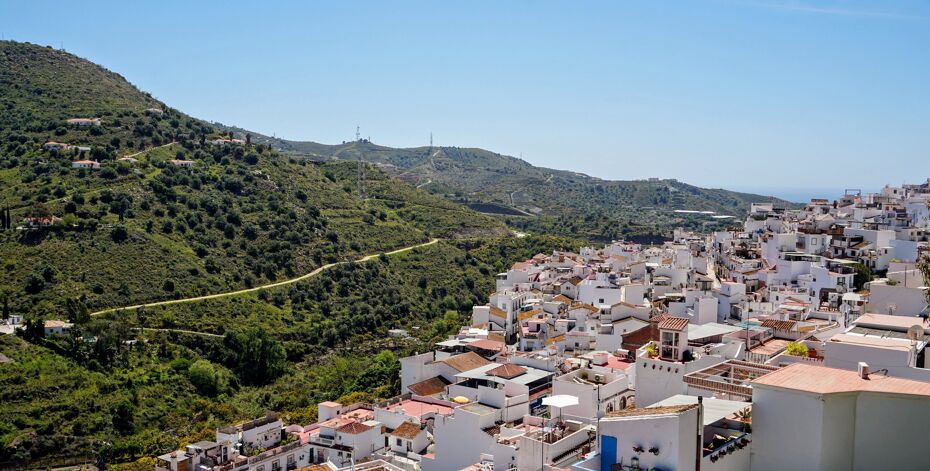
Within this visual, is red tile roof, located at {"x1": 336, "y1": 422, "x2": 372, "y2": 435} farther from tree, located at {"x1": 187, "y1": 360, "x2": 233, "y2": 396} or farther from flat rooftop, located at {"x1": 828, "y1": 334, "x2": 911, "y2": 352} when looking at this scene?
tree, located at {"x1": 187, "y1": 360, "x2": 233, "y2": 396}

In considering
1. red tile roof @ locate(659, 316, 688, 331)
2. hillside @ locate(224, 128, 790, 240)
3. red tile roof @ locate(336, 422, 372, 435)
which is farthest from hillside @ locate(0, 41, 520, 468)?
hillside @ locate(224, 128, 790, 240)

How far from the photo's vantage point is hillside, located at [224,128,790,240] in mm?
74481

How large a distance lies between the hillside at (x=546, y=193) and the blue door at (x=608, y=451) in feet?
176

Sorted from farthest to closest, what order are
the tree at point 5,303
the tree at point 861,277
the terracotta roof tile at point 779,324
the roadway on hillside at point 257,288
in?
the roadway on hillside at point 257,288 < the tree at point 5,303 < the tree at point 861,277 < the terracotta roof tile at point 779,324

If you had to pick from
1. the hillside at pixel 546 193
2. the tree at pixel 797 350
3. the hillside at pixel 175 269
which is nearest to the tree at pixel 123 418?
the hillside at pixel 175 269

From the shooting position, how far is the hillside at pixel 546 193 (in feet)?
244

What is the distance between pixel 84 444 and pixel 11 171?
2554 centimetres

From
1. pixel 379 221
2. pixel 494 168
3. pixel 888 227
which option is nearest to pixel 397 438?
pixel 888 227

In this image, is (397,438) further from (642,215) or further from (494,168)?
(494,168)

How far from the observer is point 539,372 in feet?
66.1

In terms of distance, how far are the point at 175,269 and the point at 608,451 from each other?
105ft

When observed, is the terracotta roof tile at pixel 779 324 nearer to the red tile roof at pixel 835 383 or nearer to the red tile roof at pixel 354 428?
the red tile roof at pixel 835 383

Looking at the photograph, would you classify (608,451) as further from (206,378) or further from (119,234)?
(119,234)

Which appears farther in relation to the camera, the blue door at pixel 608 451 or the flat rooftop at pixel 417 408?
the flat rooftop at pixel 417 408
